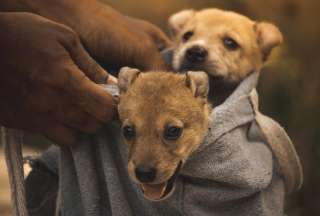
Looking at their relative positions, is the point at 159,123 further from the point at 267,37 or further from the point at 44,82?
the point at 267,37

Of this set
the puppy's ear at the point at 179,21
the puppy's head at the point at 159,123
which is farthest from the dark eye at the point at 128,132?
the puppy's ear at the point at 179,21

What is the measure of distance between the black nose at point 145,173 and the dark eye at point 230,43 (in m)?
0.95

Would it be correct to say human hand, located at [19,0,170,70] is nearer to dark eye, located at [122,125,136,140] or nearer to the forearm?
the forearm

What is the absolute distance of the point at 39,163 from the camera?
1.56 meters

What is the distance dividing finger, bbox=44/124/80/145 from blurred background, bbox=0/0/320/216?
1.97 meters

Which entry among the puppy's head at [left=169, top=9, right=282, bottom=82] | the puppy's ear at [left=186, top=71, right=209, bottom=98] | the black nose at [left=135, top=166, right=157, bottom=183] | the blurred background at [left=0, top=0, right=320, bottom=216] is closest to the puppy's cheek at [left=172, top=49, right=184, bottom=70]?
the puppy's head at [left=169, top=9, right=282, bottom=82]

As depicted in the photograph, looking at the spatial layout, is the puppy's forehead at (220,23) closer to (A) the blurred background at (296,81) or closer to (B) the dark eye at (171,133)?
(B) the dark eye at (171,133)

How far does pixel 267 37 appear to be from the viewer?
203 cm

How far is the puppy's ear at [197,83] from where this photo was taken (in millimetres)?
1335

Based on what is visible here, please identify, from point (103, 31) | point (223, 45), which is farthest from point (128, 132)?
point (223, 45)

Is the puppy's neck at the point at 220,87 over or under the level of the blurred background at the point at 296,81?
over

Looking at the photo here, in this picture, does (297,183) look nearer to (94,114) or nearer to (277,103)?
(94,114)

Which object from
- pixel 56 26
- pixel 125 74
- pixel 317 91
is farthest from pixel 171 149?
pixel 317 91

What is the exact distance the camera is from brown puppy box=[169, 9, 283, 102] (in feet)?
6.07
